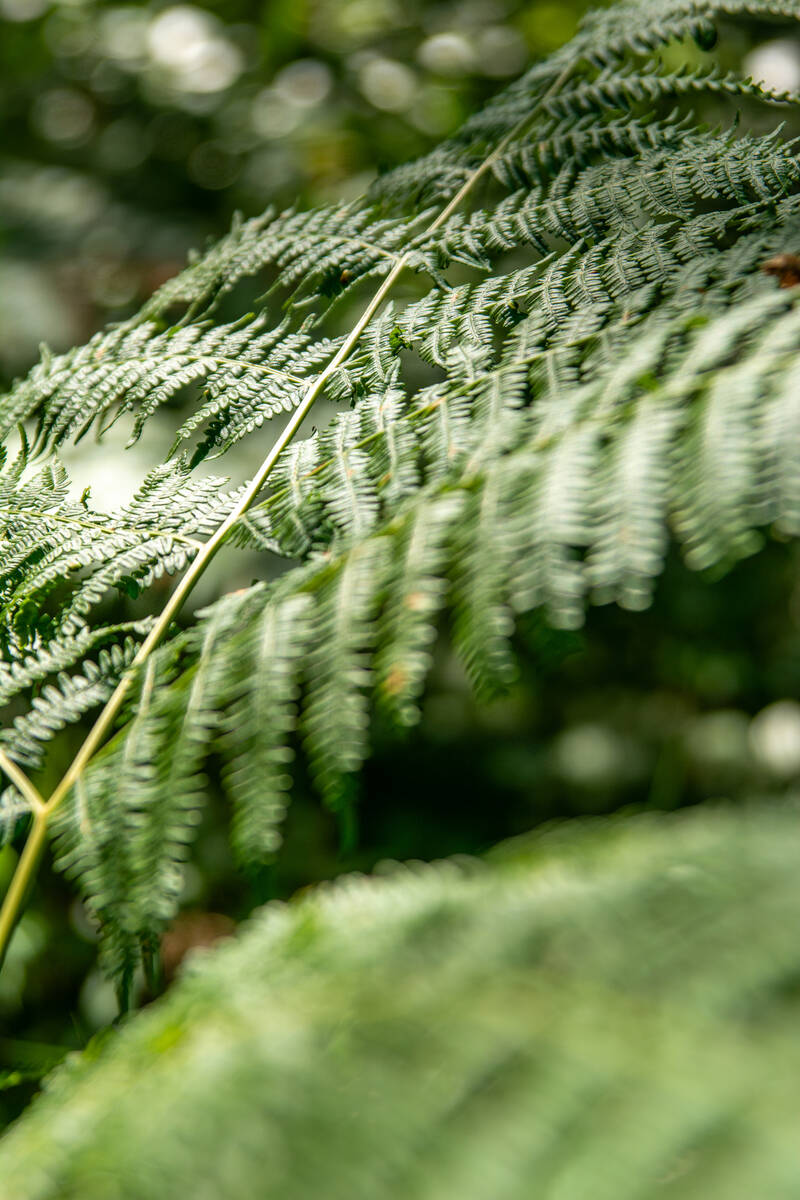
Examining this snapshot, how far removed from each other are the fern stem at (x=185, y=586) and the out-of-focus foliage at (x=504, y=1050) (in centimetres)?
22

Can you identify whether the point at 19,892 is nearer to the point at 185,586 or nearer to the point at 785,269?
the point at 185,586

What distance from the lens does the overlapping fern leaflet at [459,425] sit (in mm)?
536

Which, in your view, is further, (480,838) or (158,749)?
(480,838)

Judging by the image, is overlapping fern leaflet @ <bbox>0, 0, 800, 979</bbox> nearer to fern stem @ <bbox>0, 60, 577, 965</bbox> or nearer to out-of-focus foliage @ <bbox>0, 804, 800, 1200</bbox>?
fern stem @ <bbox>0, 60, 577, 965</bbox>

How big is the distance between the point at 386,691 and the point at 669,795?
1.55 metres

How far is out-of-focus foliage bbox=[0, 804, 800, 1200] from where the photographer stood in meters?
0.30

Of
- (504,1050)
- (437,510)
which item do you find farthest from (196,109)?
(504,1050)

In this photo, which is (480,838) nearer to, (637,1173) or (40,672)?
(40,672)

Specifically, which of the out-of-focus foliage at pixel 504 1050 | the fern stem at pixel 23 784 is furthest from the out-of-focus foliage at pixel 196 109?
the out-of-focus foliage at pixel 504 1050

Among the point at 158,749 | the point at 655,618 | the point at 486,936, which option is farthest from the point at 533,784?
the point at 486,936

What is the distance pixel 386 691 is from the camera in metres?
0.54

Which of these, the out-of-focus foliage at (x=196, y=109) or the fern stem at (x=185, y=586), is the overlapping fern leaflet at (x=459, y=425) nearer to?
the fern stem at (x=185, y=586)

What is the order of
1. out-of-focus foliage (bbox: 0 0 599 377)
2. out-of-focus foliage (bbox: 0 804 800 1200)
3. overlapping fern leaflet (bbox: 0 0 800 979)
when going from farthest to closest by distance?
out-of-focus foliage (bbox: 0 0 599 377) → overlapping fern leaflet (bbox: 0 0 800 979) → out-of-focus foliage (bbox: 0 804 800 1200)

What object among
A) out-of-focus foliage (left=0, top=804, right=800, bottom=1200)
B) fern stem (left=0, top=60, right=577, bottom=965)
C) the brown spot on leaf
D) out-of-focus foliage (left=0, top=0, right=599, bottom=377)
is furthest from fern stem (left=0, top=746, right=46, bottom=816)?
out-of-focus foliage (left=0, top=0, right=599, bottom=377)
